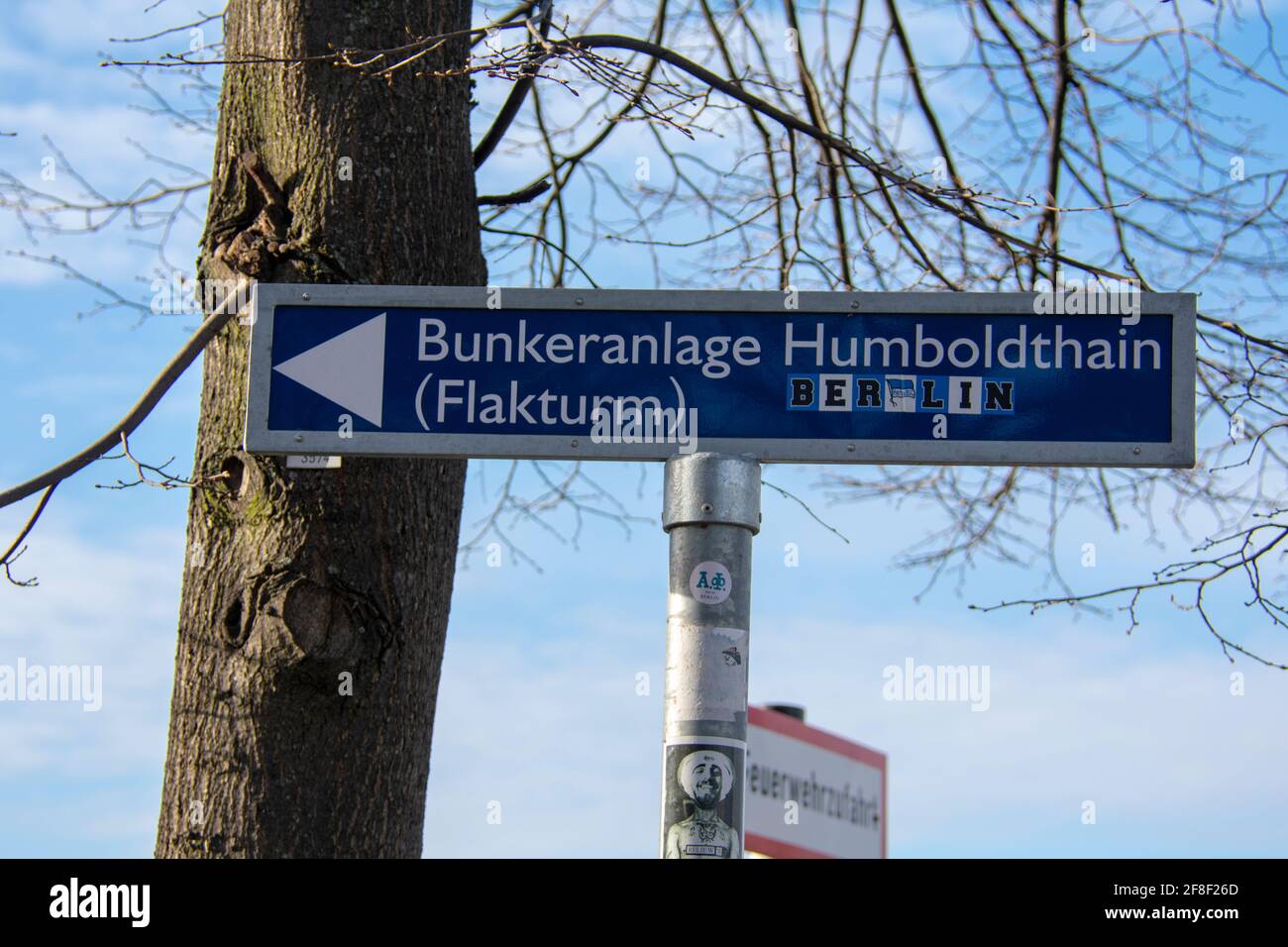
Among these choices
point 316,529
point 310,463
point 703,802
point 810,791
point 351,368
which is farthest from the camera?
point 810,791

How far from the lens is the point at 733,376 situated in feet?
8.86

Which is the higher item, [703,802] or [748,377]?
[748,377]

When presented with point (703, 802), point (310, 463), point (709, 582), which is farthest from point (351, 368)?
point (703, 802)

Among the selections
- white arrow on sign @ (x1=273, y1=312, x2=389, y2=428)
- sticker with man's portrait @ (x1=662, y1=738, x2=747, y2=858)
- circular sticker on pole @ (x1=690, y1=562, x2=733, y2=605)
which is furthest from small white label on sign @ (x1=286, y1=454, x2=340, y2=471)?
sticker with man's portrait @ (x1=662, y1=738, x2=747, y2=858)

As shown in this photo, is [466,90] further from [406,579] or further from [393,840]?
[393,840]

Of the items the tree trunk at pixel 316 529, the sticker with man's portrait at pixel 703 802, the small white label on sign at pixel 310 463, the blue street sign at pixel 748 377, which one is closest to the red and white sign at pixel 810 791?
the tree trunk at pixel 316 529

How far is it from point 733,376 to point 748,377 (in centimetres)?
3

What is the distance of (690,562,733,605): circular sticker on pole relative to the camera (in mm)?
2410

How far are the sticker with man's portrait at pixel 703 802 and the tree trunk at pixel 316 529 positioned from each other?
133 centimetres

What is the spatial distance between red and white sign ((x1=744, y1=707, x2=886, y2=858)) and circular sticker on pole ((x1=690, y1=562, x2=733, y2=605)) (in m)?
5.87

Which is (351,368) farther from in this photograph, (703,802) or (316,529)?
(703,802)

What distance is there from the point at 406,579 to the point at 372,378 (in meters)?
0.97

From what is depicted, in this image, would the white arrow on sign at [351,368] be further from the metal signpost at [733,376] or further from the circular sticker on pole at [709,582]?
the circular sticker on pole at [709,582]
